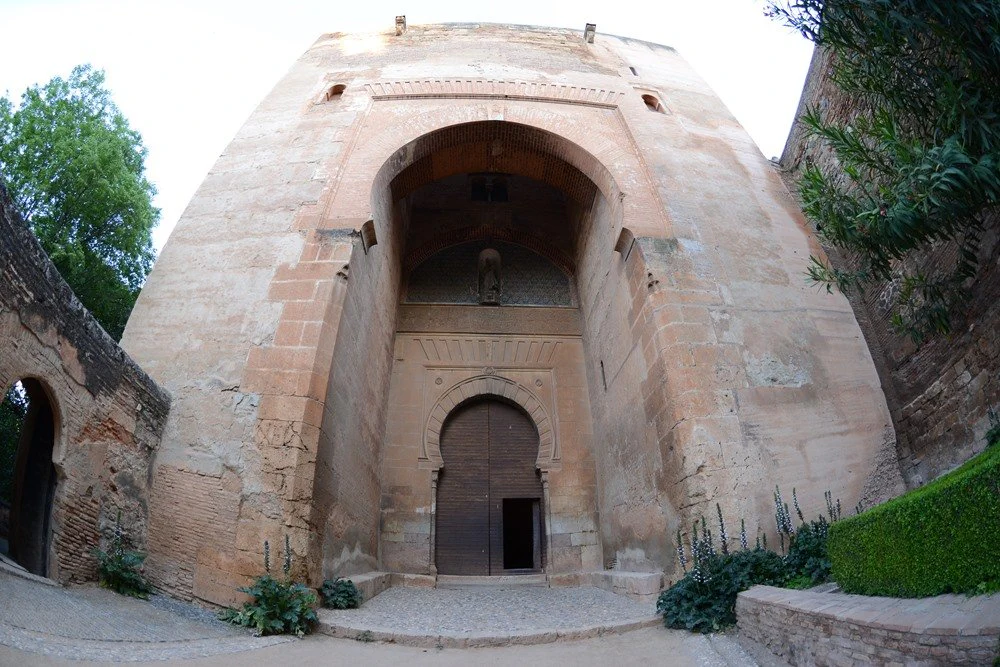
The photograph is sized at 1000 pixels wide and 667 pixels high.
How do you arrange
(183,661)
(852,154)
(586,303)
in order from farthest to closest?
(586,303), (852,154), (183,661)

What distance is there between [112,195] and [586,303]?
29.1 ft

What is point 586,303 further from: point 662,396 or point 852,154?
point 852,154

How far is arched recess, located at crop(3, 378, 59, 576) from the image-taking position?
4.67 m

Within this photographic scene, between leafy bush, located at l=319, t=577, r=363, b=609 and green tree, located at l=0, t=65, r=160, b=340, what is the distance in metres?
7.73

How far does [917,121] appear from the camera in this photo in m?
4.88

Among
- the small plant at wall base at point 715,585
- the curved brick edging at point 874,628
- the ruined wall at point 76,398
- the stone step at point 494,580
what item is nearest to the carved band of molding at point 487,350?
the stone step at point 494,580

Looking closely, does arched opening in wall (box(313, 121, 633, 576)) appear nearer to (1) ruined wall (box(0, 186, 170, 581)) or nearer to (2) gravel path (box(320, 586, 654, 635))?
(2) gravel path (box(320, 586, 654, 635))

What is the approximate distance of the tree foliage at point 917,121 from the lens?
13.6ft

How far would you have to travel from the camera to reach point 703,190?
27.6 feet

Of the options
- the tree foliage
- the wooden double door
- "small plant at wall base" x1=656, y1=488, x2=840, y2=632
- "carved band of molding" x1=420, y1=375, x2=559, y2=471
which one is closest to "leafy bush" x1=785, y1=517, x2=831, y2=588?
"small plant at wall base" x1=656, y1=488, x2=840, y2=632

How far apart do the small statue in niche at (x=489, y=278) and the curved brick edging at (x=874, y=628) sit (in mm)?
7410

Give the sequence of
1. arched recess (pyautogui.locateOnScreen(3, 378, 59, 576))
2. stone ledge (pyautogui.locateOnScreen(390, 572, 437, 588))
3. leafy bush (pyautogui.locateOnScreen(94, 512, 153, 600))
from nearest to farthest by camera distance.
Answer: arched recess (pyautogui.locateOnScreen(3, 378, 59, 576)) → leafy bush (pyautogui.locateOnScreen(94, 512, 153, 600)) → stone ledge (pyautogui.locateOnScreen(390, 572, 437, 588))

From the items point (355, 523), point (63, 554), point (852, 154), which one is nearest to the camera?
point (63, 554)

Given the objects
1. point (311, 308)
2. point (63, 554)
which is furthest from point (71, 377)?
point (311, 308)
